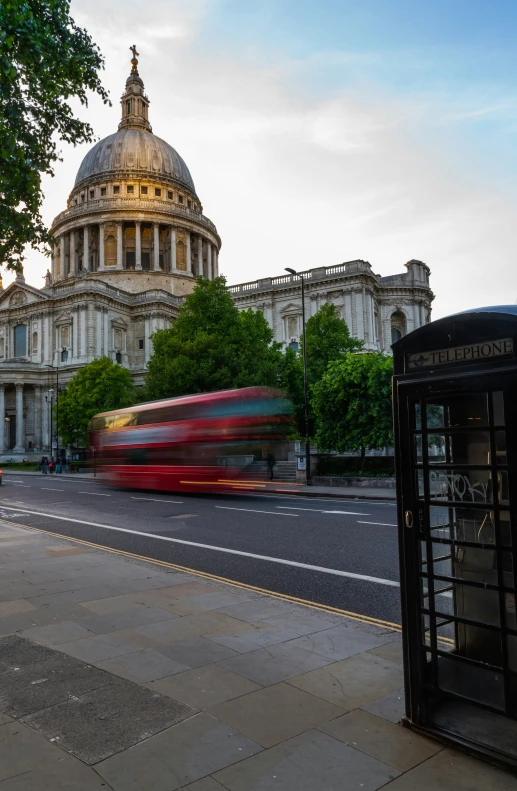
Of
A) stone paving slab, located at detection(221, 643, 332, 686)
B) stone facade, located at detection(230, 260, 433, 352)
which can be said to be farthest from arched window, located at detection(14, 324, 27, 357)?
stone paving slab, located at detection(221, 643, 332, 686)

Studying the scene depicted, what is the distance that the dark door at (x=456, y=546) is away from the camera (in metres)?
3.58

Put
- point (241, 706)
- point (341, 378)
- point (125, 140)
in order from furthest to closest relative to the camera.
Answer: point (125, 140) < point (341, 378) < point (241, 706)

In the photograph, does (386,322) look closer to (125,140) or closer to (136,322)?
(136,322)

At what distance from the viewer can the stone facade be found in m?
61.8

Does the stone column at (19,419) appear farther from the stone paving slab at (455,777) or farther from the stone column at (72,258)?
the stone paving slab at (455,777)

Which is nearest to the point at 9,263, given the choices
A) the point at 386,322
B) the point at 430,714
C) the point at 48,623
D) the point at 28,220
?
the point at 28,220

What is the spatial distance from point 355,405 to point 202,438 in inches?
441

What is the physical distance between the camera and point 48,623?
6258mm

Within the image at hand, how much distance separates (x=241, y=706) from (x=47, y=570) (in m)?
5.86

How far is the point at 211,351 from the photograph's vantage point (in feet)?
128

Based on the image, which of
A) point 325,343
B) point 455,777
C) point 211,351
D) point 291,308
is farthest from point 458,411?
point 291,308

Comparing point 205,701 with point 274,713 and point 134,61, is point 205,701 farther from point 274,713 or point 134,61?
point 134,61

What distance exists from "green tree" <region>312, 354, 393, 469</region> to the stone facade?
30.1m

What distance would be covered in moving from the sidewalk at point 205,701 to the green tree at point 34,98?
8200 mm
